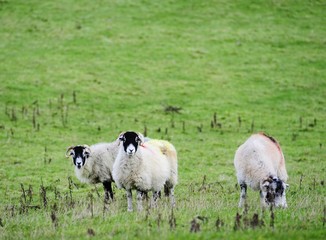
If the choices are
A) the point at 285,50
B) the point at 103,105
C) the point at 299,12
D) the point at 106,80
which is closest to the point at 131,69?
the point at 106,80

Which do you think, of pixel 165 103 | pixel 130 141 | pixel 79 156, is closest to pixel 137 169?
pixel 130 141

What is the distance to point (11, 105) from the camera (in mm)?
28375

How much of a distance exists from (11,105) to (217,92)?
1160cm

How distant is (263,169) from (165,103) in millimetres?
17733

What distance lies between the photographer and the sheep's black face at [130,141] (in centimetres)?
1227

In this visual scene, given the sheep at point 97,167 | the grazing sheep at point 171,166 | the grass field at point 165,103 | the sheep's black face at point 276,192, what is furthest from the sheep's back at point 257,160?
the sheep at point 97,167

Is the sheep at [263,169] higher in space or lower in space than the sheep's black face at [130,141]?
lower

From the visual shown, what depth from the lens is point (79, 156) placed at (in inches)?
580

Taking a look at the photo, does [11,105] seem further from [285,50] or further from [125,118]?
[285,50]

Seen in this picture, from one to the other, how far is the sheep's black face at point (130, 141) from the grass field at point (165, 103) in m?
1.39

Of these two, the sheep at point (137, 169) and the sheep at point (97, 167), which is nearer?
the sheep at point (137, 169)

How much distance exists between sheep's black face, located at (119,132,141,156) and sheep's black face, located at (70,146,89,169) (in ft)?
8.42

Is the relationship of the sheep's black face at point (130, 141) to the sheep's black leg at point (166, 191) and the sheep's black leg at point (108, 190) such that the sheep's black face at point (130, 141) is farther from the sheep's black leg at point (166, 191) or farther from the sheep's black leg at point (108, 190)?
the sheep's black leg at point (108, 190)

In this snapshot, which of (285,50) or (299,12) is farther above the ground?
(299,12)
